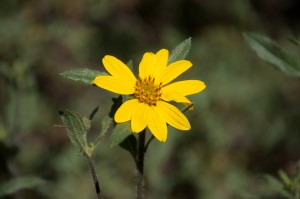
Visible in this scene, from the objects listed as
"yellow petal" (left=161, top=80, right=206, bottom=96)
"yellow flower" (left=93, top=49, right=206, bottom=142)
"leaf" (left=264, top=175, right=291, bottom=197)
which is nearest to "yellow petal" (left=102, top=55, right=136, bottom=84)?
"yellow flower" (left=93, top=49, right=206, bottom=142)

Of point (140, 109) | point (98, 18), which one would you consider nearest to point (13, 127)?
point (140, 109)

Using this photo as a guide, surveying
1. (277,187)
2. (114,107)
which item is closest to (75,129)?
(114,107)

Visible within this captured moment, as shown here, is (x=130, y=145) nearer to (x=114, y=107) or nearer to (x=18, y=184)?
(x=114, y=107)

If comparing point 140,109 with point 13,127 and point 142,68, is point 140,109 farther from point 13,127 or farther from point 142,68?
point 13,127

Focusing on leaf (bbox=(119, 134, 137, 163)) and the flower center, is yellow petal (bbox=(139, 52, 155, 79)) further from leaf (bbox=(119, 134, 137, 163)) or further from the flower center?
leaf (bbox=(119, 134, 137, 163))

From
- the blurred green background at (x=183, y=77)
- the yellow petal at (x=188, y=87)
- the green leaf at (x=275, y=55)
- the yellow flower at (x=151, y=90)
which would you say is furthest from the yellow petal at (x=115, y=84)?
the blurred green background at (x=183, y=77)

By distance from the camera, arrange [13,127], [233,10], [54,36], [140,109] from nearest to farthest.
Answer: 1. [140,109]
2. [13,127]
3. [54,36]
4. [233,10]

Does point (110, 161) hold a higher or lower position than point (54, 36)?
lower
